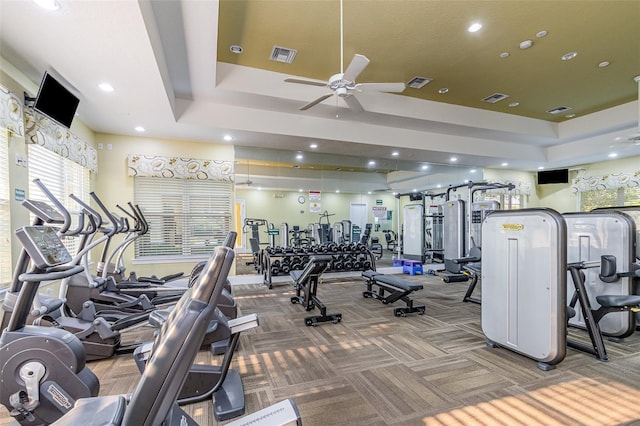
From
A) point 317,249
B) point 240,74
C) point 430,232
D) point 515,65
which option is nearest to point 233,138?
point 240,74

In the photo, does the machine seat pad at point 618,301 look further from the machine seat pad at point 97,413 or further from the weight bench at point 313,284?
the machine seat pad at point 97,413

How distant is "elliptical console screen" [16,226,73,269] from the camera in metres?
1.69

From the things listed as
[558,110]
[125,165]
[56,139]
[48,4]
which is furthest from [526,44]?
[125,165]

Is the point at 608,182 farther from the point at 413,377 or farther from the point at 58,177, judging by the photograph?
the point at 58,177

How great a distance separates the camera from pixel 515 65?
15.4 ft

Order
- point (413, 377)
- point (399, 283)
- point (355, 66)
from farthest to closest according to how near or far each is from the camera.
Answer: point (399, 283), point (355, 66), point (413, 377)

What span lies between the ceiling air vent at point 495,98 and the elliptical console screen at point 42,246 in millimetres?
6867

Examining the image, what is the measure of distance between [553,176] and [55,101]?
12.3 m

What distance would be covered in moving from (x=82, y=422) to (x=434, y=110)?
6.65 metres

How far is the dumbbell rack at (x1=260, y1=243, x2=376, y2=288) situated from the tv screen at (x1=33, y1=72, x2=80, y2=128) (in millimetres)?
3999

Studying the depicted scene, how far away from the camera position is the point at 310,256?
21.7ft

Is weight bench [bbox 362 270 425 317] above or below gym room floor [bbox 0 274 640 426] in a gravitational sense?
above

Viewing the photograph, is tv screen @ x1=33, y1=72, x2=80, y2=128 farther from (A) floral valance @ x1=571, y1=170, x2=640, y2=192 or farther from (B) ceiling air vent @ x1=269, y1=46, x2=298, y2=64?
(A) floral valance @ x1=571, y1=170, x2=640, y2=192

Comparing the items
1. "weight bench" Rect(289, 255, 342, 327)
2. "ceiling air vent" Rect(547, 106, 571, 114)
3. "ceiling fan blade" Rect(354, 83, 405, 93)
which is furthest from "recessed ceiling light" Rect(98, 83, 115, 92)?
"ceiling air vent" Rect(547, 106, 571, 114)
